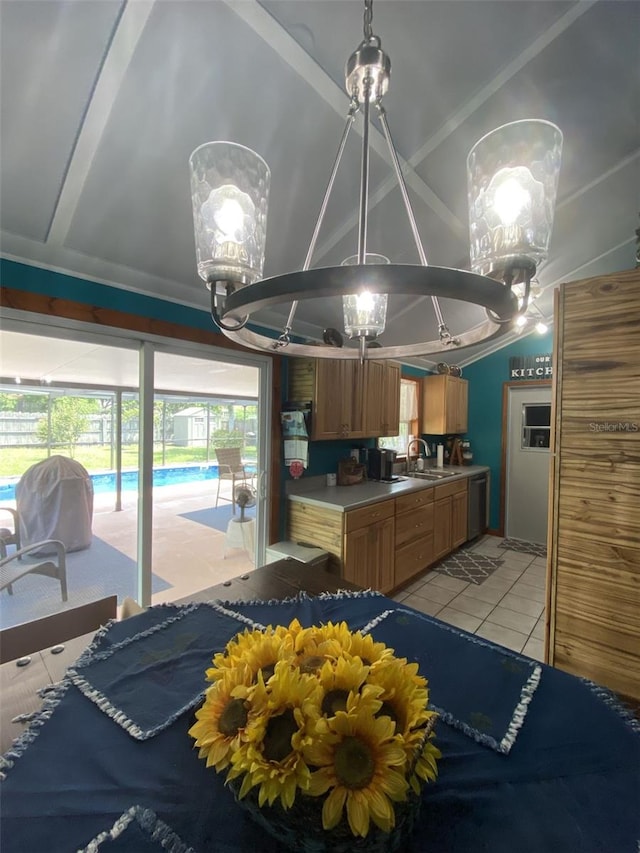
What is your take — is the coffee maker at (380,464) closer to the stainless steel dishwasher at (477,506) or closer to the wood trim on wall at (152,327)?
the wood trim on wall at (152,327)

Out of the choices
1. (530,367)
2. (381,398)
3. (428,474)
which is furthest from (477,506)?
(381,398)

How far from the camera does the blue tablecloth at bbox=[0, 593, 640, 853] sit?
0.57m

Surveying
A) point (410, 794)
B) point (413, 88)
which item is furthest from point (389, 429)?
point (410, 794)

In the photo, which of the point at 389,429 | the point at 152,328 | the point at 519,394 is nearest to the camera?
the point at 152,328

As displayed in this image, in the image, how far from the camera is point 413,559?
3.30m

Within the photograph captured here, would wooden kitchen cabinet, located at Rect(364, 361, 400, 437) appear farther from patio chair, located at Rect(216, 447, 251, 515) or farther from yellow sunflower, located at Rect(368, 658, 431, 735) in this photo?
yellow sunflower, located at Rect(368, 658, 431, 735)

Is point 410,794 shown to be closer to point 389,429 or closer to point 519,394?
point 389,429

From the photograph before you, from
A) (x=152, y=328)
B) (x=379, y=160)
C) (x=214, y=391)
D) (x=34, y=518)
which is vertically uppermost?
(x=379, y=160)

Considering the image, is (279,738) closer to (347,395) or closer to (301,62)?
(301,62)

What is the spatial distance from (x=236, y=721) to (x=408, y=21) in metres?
1.93

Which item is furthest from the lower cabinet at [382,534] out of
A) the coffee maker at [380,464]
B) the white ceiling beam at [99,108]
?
the white ceiling beam at [99,108]

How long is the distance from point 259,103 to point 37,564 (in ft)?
7.98

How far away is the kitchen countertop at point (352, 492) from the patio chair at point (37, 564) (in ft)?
5.07

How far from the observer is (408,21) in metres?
1.14
